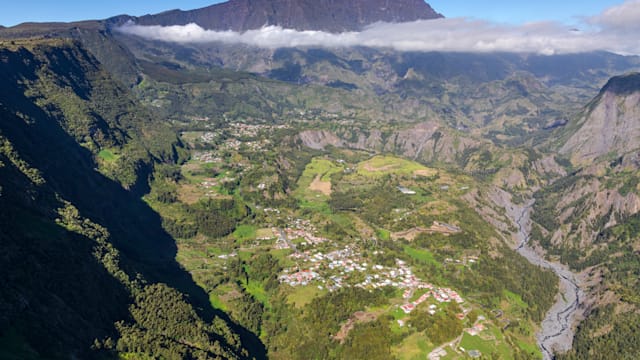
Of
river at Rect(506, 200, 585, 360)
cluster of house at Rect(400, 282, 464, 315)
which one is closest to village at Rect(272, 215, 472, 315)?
cluster of house at Rect(400, 282, 464, 315)

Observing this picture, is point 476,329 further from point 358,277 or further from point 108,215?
point 108,215

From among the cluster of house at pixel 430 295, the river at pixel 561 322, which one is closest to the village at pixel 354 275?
the cluster of house at pixel 430 295

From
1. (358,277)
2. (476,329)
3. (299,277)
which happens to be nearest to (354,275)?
(358,277)

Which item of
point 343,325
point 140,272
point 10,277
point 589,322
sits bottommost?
point 589,322

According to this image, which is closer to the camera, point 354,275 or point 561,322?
point 354,275

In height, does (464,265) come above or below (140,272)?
below

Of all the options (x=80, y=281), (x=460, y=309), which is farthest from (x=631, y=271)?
(x=80, y=281)

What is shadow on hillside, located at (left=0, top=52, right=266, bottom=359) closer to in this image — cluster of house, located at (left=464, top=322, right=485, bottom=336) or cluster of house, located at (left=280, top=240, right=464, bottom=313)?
cluster of house, located at (left=280, top=240, right=464, bottom=313)

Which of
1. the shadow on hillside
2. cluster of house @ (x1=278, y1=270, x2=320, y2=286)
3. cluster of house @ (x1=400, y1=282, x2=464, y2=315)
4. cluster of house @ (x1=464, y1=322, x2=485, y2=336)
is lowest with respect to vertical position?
cluster of house @ (x1=464, y1=322, x2=485, y2=336)

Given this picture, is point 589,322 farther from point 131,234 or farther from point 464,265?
point 131,234

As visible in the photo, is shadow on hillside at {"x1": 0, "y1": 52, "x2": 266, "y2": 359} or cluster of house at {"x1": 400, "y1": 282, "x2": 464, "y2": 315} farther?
cluster of house at {"x1": 400, "y1": 282, "x2": 464, "y2": 315}

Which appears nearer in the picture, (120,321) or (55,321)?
(55,321)
